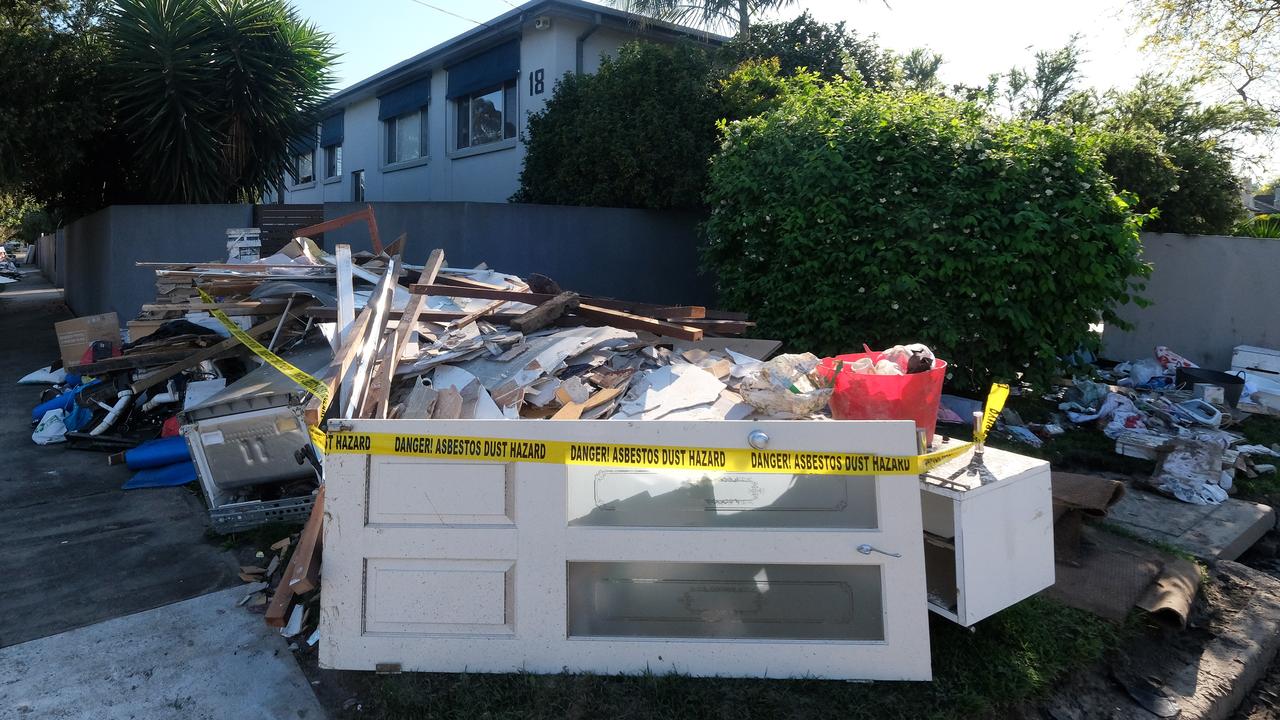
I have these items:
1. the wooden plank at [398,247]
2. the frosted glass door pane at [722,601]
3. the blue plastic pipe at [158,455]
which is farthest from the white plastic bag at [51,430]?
the frosted glass door pane at [722,601]

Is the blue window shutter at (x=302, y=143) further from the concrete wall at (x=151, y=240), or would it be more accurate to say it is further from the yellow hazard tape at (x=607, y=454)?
the yellow hazard tape at (x=607, y=454)

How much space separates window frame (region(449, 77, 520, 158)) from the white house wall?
0.05 m

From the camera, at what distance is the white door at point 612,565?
2.99 meters

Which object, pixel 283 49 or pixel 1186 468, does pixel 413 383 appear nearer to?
pixel 1186 468

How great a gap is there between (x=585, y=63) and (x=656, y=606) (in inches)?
478

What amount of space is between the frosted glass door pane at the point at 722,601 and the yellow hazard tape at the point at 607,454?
39 cm

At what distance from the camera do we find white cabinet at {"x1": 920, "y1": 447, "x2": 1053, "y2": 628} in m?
3.08

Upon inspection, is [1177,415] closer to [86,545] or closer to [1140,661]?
[1140,661]

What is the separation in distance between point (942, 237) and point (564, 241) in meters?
5.73

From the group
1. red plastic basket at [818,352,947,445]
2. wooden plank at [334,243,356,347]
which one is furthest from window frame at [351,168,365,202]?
red plastic basket at [818,352,947,445]

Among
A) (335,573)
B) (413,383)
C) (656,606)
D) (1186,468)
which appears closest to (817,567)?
(656,606)

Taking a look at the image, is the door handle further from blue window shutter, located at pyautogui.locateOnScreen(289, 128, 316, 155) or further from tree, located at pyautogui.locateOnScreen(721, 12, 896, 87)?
blue window shutter, located at pyautogui.locateOnScreen(289, 128, 316, 155)

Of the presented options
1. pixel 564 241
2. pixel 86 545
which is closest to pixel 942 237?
pixel 564 241

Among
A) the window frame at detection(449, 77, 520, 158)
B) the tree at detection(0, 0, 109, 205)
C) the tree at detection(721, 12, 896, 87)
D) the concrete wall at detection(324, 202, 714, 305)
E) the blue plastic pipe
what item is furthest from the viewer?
the window frame at detection(449, 77, 520, 158)
